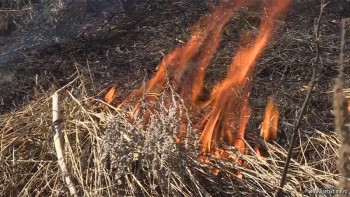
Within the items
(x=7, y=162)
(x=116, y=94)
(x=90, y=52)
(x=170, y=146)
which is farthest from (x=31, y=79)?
(x=170, y=146)

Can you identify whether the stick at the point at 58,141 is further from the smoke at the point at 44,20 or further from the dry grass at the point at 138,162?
the smoke at the point at 44,20

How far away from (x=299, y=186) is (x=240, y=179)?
321 millimetres

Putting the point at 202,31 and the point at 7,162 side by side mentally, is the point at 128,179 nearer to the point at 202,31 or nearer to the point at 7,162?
the point at 7,162

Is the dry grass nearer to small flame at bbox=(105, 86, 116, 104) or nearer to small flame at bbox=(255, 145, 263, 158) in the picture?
small flame at bbox=(255, 145, 263, 158)

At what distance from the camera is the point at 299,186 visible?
2.40 metres

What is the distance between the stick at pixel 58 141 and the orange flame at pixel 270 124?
4.06 feet

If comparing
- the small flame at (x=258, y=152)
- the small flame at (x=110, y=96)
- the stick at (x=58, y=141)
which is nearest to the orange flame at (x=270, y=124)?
the small flame at (x=258, y=152)

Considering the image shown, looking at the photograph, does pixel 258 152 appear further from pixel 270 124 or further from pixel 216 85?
pixel 216 85

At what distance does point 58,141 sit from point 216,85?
4.32 ft

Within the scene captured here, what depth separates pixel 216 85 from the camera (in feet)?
10.9

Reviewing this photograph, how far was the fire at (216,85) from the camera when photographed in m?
2.75

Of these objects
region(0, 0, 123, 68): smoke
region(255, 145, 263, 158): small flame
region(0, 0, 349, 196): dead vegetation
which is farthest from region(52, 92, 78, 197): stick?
region(0, 0, 123, 68): smoke

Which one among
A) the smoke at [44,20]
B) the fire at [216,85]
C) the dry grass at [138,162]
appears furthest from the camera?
the smoke at [44,20]

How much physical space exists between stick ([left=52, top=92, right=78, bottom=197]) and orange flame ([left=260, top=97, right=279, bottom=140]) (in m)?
1.24
